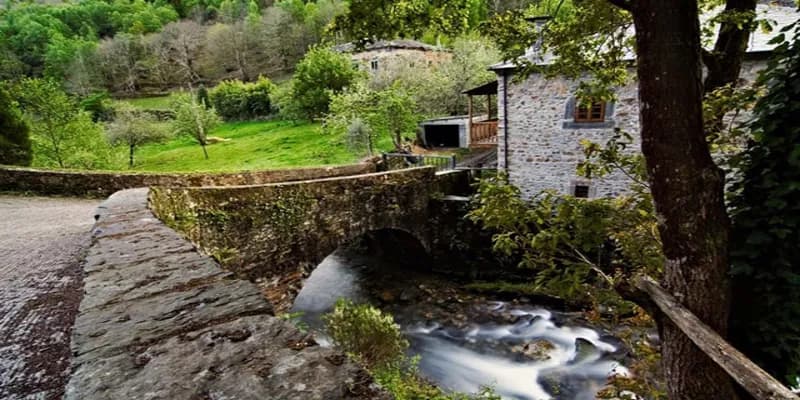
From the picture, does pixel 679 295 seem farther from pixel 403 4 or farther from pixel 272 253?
pixel 272 253

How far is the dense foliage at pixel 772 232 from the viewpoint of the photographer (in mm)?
3014

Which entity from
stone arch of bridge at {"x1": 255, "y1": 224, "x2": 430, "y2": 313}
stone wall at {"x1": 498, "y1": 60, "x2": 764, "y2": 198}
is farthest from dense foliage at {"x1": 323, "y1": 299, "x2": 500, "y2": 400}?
stone wall at {"x1": 498, "y1": 60, "x2": 764, "y2": 198}

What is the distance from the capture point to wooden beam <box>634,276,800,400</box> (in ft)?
8.48

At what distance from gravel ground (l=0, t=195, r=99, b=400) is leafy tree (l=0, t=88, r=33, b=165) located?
25.1 ft

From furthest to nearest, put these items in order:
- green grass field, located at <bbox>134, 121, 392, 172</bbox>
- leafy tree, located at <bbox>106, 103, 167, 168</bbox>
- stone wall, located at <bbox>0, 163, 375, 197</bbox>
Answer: leafy tree, located at <bbox>106, 103, 167, 168</bbox> < green grass field, located at <bbox>134, 121, 392, 172</bbox> < stone wall, located at <bbox>0, 163, 375, 197</bbox>

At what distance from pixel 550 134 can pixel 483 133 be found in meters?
6.66

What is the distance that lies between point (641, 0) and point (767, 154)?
5.42 feet

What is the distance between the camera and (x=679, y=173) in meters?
3.06

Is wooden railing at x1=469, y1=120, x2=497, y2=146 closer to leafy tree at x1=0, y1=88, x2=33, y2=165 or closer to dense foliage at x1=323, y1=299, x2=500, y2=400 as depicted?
dense foliage at x1=323, y1=299, x2=500, y2=400

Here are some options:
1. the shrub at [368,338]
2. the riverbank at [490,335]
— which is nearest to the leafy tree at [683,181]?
the riverbank at [490,335]

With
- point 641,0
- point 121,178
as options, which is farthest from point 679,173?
point 121,178

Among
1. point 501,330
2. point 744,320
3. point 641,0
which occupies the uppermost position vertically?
point 641,0

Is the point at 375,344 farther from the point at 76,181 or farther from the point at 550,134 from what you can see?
the point at 550,134

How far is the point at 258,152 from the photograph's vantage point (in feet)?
85.4
